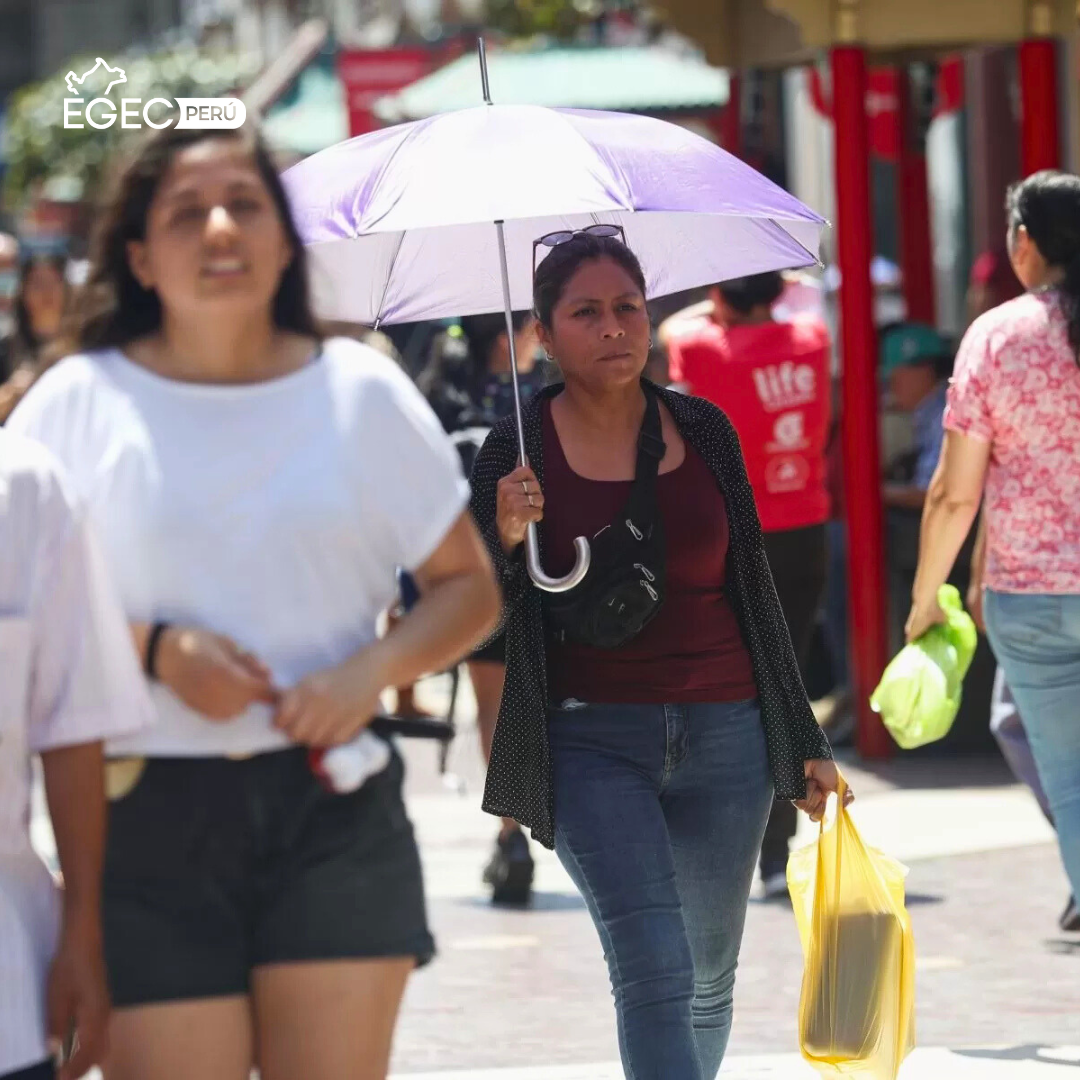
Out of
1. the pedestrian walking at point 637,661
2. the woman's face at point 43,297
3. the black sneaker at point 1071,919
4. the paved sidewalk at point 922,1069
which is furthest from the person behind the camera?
the woman's face at point 43,297

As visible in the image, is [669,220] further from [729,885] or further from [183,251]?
[183,251]

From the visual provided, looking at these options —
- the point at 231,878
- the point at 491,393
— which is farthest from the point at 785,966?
the point at 231,878

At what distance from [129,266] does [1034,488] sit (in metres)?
3.13

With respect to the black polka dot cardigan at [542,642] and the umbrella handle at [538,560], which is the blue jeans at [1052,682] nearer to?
the black polka dot cardigan at [542,642]

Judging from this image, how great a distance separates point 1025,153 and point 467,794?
131 inches

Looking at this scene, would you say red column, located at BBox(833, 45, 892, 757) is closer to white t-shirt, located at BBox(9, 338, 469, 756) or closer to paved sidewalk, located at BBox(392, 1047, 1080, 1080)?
paved sidewalk, located at BBox(392, 1047, 1080, 1080)

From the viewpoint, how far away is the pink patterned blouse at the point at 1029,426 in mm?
5844

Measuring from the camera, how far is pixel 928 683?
232 inches

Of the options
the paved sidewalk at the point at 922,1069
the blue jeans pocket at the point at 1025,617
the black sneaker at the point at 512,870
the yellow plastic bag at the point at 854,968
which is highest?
the blue jeans pocket at the point at 1025,617

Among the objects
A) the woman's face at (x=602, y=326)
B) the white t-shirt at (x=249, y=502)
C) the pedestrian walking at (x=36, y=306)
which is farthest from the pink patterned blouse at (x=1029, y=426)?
the pedestrian walking at (x=36, y=306)

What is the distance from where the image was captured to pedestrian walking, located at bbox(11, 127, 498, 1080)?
3.09m

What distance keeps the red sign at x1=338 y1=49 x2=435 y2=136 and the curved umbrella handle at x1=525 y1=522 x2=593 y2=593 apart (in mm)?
14126

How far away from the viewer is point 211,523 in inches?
121

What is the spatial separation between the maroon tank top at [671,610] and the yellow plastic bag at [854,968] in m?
0.50
